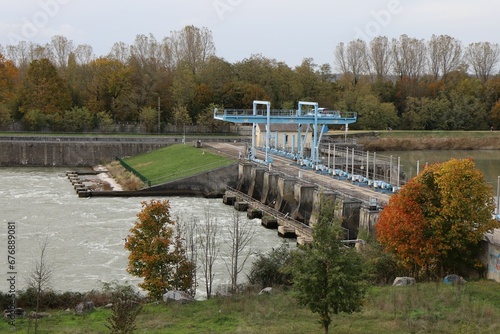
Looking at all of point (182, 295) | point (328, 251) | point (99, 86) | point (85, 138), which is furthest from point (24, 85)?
point (328, 251)

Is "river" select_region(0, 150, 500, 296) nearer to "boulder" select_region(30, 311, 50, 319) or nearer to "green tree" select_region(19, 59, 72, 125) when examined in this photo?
"boulder" select_region(30, 311, 50, 319)

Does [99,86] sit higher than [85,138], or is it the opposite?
[99,86]

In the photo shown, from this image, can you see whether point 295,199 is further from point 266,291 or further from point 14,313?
point 14,313

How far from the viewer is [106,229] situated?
115 feet

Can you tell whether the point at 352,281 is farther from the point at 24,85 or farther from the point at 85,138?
the point at 24,85

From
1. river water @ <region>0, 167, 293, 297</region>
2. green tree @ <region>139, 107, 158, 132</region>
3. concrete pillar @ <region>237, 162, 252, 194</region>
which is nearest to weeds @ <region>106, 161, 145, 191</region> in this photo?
river water @ <region>0, 167, 293, 297</region>

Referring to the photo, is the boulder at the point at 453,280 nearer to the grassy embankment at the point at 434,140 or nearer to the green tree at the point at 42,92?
the green tree at the point at 42,92

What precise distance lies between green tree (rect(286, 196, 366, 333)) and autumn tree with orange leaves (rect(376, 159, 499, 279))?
22.9 ft

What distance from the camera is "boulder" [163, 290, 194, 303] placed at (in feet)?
65.7

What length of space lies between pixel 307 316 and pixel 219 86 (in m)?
73.8

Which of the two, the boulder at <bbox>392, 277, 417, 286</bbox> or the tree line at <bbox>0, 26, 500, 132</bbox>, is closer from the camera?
the boulder at <bbox>392, 277, 417, 286</bbox>

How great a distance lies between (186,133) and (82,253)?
5341 centimetres

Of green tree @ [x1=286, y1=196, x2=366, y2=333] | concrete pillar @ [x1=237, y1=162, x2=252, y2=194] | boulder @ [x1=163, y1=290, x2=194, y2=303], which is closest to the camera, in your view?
green tree @ [x1=286, y1=196, x2=366, y2=333]

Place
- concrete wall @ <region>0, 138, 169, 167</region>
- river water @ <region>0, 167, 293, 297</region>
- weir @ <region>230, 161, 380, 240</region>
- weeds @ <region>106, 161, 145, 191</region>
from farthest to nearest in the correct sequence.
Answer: concrete wall @ <region>0, 138, 169, 167</region> → weeds @ <region>106, 161, 145, 191</region> → weir @ <region>230, 161, 380, 240</region> → river water @ <region>0, 167, 293, 297</region>
